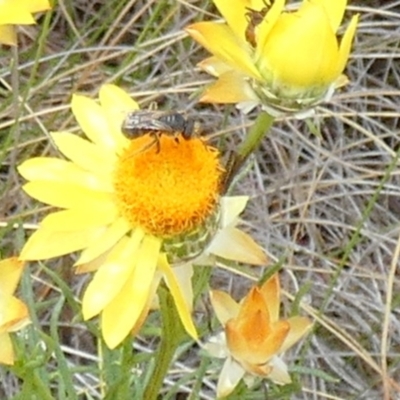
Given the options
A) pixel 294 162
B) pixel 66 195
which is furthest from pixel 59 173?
pixel 294 162

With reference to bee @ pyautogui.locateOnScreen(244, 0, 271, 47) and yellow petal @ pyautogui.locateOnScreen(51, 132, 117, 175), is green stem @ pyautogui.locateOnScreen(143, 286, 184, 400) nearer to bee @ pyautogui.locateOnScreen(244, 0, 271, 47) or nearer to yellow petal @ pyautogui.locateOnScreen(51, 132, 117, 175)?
yellow petal @ pyautogui.locateOnScreen(51, 132, 117, 175)

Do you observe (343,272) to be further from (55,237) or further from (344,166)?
(55,237)

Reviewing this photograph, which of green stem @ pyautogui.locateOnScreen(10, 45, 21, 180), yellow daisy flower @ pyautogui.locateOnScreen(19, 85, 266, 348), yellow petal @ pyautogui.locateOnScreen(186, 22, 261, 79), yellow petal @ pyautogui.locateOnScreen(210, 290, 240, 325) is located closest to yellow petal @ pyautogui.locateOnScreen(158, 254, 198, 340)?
yellow daisy flower @ pyautogui.locateOnScreen(19, 85, 266, 348)

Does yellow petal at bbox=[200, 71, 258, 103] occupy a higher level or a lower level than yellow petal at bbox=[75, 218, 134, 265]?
higher

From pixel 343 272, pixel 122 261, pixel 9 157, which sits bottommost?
pixel 343 272

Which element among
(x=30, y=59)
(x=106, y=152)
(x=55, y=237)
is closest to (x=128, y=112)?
(x=106, y=152)

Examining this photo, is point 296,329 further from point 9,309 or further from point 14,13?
point 14,13

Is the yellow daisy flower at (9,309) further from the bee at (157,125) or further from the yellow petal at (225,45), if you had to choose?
the yellow petal at (225,45)
